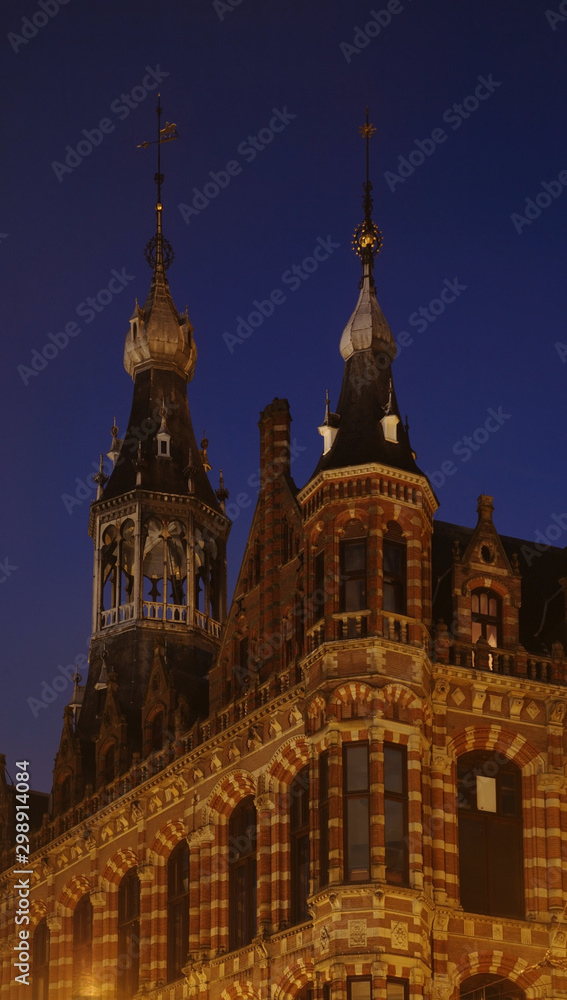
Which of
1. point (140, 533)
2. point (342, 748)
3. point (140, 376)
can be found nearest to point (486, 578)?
point (342, 748)

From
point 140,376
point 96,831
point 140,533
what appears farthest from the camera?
point 140,376

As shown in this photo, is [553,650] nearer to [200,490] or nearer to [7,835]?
[200,490]

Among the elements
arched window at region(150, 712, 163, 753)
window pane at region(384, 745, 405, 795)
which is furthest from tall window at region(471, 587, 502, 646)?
arched window at region(150, 712, 163, 753)

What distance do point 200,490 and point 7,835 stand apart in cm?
1573

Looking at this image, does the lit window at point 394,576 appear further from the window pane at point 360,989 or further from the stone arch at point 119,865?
the stone arch at point 119,865

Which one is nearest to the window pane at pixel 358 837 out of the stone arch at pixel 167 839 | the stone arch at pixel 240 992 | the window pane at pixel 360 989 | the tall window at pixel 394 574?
the window pane at pixel 360 989

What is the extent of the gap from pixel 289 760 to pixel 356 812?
5112 millimetres

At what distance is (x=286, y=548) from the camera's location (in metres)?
64.0

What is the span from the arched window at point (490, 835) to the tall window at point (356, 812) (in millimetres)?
3695

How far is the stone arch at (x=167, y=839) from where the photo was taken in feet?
219

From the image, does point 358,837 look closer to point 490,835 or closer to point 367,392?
point 490,835

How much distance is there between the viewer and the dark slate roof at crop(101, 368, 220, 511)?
263ft

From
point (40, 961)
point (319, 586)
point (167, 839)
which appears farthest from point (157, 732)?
point (319, 586)

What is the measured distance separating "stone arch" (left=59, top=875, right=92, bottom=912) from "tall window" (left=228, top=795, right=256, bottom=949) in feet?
40.8
